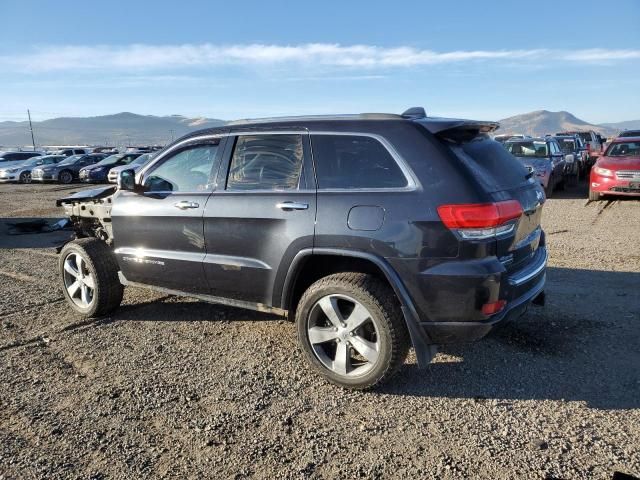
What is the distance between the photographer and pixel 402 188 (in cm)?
320

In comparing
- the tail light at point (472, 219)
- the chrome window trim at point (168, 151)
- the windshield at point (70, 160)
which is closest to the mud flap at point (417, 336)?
the tail light at point (472, 219)

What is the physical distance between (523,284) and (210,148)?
8.58 ft

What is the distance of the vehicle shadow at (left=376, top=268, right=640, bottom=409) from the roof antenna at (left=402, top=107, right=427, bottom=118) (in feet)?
5.31

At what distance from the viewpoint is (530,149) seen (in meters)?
15.5

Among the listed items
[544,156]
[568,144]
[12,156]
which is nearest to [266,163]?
[544,156]

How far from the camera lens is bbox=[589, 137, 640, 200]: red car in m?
12.0

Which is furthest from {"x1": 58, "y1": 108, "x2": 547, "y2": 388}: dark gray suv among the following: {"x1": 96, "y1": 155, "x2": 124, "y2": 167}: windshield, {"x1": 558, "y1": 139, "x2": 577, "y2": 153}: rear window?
{"x1": 96, "y1": 155, "x2": 124, "y2": 167}: windshield

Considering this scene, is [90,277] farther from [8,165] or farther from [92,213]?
[8,165]

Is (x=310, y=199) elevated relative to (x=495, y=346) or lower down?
elevated

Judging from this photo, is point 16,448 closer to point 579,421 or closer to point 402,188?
point 402,188

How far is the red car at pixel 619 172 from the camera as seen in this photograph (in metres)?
12.0

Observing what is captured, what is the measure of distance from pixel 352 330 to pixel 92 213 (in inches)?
129

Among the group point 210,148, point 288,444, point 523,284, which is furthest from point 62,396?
point 523,284

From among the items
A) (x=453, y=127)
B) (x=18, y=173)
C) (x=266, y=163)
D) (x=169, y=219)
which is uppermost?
(x=453, y=127)
